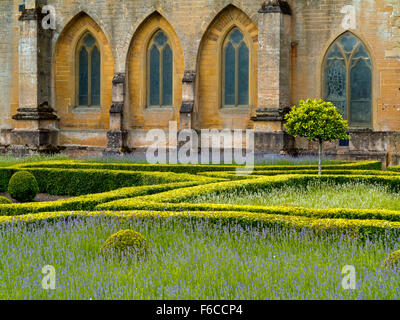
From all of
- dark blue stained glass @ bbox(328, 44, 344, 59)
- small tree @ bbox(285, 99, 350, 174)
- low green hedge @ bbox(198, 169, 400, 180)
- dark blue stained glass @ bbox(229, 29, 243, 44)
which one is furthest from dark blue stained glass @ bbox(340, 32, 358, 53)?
low green hedge @ bbox(198, 169, 400, 180)

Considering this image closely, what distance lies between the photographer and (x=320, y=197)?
1255cm

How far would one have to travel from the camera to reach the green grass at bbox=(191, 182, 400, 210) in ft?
38.5

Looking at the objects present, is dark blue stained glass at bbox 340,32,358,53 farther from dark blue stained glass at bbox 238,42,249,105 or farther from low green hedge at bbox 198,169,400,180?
low green hedge at bbox 198,169,400,180

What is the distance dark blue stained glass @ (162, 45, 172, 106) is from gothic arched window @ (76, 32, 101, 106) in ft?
8.85

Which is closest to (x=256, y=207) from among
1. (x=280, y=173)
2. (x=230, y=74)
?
(x=280, y=173)

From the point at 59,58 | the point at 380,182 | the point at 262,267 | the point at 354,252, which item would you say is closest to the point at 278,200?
the point at 380,182

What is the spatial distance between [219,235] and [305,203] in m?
3.55

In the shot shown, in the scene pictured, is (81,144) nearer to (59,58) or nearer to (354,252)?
(59,58)

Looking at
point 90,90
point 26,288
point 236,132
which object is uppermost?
point 90,90

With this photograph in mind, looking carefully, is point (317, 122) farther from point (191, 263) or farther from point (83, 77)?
point (83, 77)

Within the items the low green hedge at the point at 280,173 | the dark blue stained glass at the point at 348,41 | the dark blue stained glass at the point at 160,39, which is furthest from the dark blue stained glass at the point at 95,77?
the low green hedge at the point at 280,173

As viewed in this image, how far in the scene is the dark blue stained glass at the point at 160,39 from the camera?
2439 centimetres

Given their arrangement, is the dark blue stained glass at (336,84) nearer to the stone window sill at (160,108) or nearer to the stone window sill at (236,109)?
the stone window sill at (236,109)

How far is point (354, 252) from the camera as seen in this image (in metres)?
7.87
